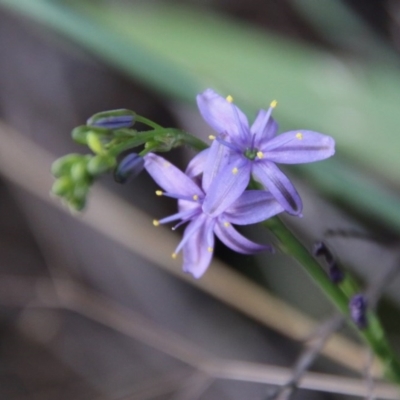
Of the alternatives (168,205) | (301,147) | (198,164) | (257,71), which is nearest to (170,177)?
(198,164)

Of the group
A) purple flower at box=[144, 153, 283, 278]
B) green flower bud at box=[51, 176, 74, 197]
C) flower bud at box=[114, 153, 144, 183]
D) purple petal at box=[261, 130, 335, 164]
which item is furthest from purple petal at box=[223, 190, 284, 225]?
green flower bud at box=[51, 176, 74, 197]

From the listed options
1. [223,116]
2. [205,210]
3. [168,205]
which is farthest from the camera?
[168,205]

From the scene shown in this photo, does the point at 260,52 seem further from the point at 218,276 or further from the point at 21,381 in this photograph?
the point at 21,381

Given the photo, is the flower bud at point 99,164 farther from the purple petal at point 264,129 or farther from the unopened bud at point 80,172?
the purple petal at point 264,129

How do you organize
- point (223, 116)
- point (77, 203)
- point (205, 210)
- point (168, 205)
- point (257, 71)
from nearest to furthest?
1. point (77, 203)
2. point (205, 210)
3. point (223, 116)
4. point (257, 71)
5. point (168, 205)

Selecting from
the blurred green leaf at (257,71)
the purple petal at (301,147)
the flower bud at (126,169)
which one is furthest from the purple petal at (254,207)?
the blurred green leaf at (257,71)

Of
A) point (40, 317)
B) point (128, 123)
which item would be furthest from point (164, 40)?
point (128, 123)

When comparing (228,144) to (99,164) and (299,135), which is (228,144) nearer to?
(299,135)
